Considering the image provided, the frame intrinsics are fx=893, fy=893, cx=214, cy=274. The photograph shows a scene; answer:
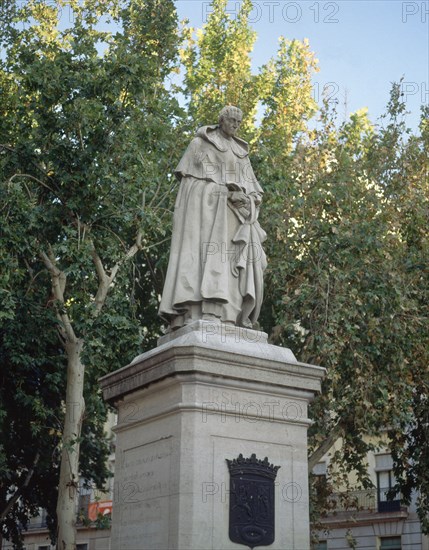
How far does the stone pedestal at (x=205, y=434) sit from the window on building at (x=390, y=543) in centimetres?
2480

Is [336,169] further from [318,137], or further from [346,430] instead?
[346,430]

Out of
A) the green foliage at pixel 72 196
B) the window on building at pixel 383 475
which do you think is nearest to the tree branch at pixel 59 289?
the green foliage at pixel 72 196

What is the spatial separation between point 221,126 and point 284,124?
54.6 ft

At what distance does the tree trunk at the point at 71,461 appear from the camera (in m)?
17.6

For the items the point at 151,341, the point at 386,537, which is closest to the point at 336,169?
the point at 151,341

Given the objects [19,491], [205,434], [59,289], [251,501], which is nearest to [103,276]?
[59,289]

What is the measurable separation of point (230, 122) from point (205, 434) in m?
3.72

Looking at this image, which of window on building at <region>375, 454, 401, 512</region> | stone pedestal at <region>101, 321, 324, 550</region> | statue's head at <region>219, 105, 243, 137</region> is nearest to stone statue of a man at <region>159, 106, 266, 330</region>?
statue's head at <region>219, 105, 243, 137</region>

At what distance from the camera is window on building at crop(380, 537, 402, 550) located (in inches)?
1268

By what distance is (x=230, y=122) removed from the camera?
33.9 ft

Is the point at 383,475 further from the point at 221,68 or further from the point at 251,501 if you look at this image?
the point at 251,501

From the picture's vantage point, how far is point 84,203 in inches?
734

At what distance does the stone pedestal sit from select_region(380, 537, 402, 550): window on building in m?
24.8

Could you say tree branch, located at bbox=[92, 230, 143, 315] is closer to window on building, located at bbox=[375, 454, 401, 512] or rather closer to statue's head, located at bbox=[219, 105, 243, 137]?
statue's head, located at bbox=[219, 105, 243, 137]
